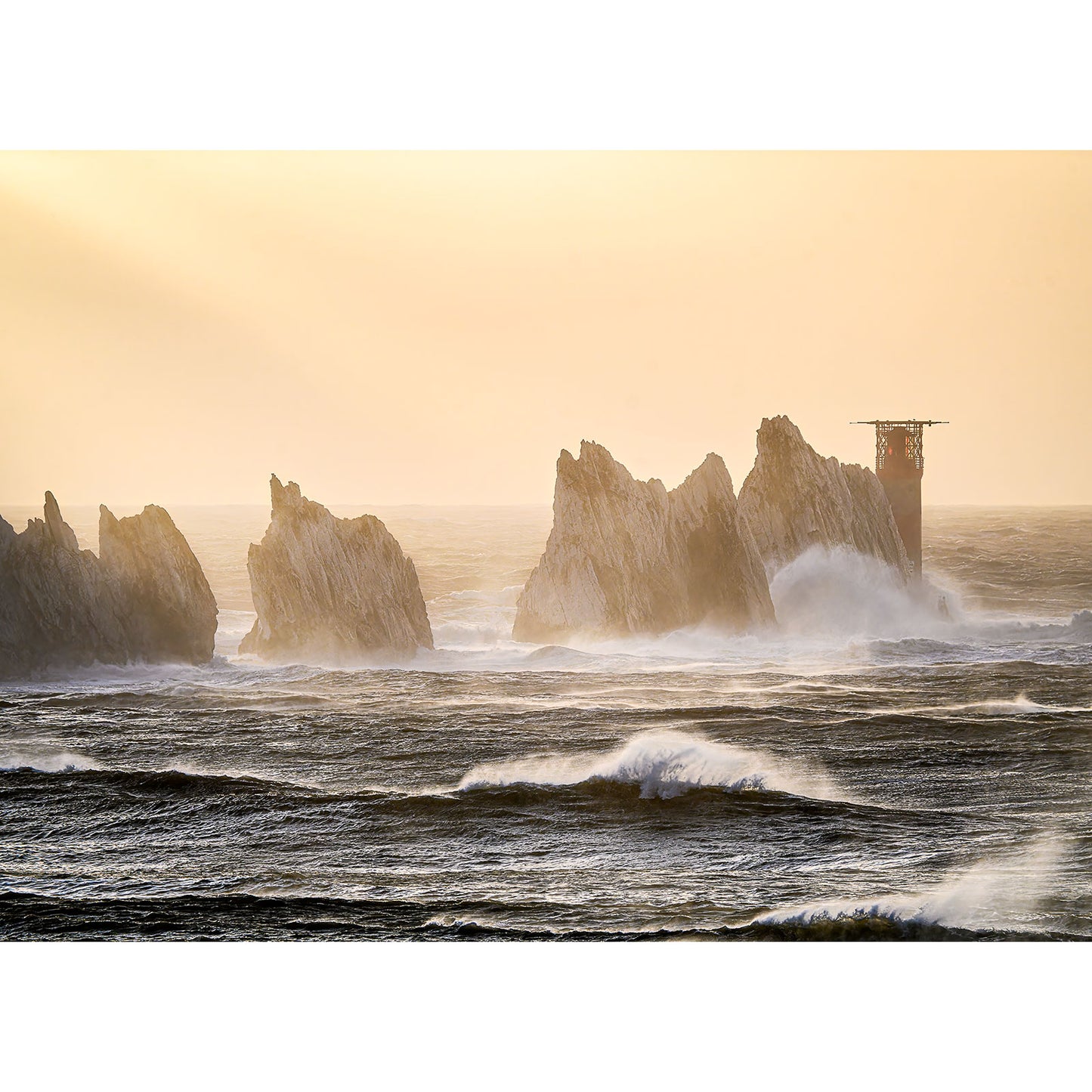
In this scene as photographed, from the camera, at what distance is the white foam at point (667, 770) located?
3205 millimetres

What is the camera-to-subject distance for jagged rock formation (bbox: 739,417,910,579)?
3.36 m

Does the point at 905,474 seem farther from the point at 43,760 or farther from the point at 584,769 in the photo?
the point at 43,760

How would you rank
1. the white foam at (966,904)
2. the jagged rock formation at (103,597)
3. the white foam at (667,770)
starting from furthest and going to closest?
the jagged rock formation at (103,597) → the white foam at (667,770) → the white foam at (966,904)

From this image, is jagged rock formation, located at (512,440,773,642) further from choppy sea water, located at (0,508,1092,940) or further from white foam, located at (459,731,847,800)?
white foam, located at (459,731,847,800)

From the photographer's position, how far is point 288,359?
351 centimetres

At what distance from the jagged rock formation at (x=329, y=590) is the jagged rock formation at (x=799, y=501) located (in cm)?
113

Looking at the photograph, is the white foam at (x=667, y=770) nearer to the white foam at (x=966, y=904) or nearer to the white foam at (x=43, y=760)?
the white foam at (x=966, y=904)

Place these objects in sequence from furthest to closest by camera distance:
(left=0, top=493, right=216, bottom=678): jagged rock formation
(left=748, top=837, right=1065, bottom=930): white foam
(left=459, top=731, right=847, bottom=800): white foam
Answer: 1. (left=0, top=493, right=216, bottom=678): jagged rock formation
2. (left=459, top=731, right=847, bottom=800): white foam
3. (left=748, top=837, right=1065, bottom=930): white foam

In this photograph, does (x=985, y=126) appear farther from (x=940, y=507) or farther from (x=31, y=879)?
(x=31, y=879)

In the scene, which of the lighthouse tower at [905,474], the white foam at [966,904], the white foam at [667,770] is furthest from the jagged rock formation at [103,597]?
the lighthouse tower at [905,474]

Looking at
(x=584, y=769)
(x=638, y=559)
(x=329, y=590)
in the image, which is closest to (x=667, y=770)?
(x=584, y=769)

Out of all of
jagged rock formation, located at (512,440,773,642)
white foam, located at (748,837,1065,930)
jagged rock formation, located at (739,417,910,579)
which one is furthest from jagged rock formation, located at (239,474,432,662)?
white foam, located at (748,837,1065,930)

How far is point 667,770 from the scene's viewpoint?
3217 millimetres

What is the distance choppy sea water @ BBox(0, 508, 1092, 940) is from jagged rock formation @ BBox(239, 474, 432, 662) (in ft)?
0.19
